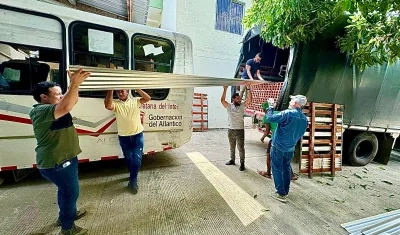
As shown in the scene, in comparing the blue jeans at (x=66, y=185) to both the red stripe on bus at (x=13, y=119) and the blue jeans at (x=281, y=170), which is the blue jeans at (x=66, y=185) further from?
the blue jeans at (x=281, y=170)

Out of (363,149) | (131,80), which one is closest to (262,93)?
(363,149)

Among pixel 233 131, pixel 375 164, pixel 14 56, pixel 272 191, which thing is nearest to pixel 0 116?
pixel 14 56

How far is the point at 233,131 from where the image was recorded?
4.32 metres

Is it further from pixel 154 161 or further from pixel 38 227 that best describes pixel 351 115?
pixel 38 227

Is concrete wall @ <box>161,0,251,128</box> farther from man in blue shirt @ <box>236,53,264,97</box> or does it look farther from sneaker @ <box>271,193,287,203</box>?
sneaker @ <box>271,193,287,203</box>

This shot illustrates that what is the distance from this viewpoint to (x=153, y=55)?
390 cm

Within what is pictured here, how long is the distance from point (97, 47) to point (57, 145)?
6.52 ft

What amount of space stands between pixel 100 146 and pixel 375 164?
6516 millimetres

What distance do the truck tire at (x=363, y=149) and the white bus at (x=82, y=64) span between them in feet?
13.1

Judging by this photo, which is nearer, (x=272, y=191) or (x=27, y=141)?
(x=27, y=141)

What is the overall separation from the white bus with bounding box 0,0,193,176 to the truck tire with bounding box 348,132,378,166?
400cm

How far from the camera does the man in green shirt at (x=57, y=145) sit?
1854 millimetres

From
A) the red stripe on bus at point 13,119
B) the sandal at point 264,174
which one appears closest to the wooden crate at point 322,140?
the sandal at point 264,174

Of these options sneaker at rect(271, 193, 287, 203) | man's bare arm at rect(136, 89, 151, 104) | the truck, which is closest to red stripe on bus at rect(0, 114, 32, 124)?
man's bare arm at rect(136, 89, 151, 104)
